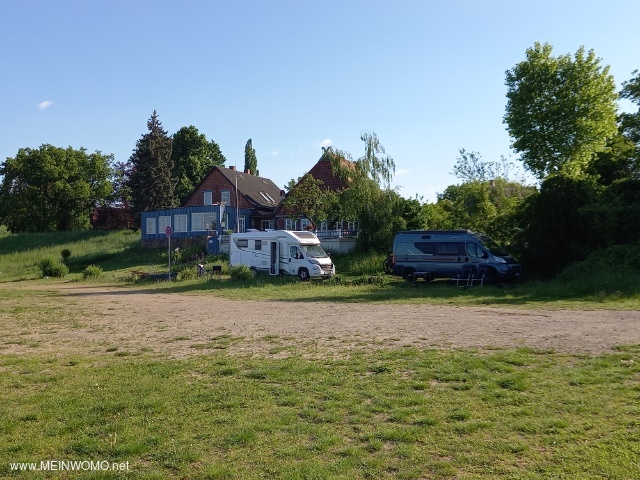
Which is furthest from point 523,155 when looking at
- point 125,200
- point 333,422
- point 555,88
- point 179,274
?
point 125,200

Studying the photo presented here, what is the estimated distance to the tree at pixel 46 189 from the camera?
69250 mm

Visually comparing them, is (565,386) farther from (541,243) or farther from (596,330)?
(541,243)

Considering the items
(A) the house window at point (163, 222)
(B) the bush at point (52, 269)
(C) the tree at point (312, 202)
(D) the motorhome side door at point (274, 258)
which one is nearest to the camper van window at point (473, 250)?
(D) the motorhome side door at point (274, 258)

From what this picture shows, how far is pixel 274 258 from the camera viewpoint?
29.8 m

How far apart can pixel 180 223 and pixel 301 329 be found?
4073 cm

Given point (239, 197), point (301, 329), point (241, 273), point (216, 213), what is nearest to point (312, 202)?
point (216, 213)

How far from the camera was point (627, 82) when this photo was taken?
26.8m

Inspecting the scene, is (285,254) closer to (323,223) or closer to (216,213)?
(323,223)

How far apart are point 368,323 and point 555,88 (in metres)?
22.3

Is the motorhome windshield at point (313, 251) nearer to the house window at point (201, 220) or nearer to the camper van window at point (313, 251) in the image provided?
the camper van window at point (313, 251)

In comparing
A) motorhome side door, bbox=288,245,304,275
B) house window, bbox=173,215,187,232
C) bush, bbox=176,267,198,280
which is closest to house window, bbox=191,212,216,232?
house window, bbox=173,215,187,232

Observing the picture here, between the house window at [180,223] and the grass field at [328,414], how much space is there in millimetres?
41717

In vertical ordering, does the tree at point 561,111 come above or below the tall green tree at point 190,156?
below

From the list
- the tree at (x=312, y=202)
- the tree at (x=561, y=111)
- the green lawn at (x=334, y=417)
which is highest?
the tree at (x=561, y=111)
